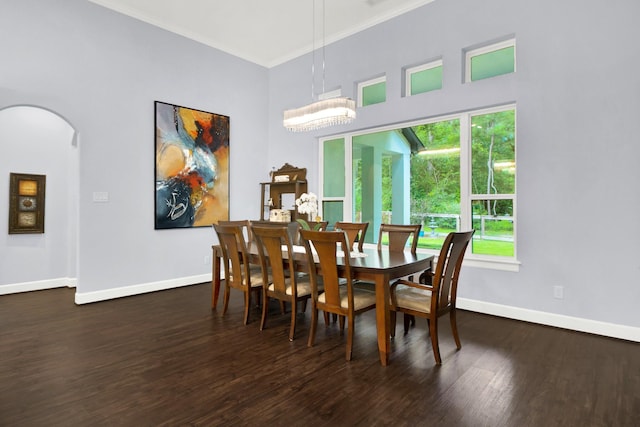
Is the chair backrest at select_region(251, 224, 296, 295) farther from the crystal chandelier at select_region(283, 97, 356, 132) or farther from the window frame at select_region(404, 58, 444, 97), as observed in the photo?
the window frame at select_region(404, 58, 444, 97)

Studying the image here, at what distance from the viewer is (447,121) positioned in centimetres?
442

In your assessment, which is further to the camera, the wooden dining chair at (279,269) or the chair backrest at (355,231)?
the chair backrest at (355,231)

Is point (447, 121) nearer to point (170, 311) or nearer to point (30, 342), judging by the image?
point (170, 311)

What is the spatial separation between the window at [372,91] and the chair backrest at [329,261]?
9.97ft

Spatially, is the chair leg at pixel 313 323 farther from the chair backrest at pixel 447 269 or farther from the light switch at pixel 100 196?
the light switch at pixel 100 196

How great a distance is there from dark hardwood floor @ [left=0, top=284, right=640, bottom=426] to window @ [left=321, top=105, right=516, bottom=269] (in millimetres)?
1137

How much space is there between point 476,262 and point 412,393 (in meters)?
2.31

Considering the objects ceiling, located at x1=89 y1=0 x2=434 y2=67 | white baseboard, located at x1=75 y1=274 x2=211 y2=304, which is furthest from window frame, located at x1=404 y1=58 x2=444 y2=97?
white baseboard, located at x1=75 y1=274 x2=211 y2=304

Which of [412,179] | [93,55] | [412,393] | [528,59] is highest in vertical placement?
[93,55]

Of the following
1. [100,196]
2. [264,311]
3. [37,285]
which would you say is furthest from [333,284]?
[37,285]

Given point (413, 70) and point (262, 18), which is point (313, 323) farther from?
point (262, 18)

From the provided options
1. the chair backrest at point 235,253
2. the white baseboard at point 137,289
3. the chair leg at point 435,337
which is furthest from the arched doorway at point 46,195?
the chair leg at point 435,337

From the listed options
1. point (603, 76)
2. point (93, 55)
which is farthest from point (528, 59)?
point (93, 55)

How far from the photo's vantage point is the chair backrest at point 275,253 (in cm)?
308
